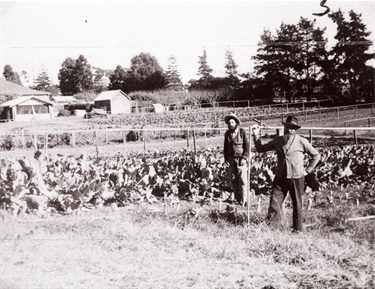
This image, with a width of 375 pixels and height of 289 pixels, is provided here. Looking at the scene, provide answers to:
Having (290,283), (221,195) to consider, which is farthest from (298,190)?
A: (221,195)

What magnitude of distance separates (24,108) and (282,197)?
122 ft

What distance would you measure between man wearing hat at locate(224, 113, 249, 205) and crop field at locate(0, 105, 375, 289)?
0.37 meters

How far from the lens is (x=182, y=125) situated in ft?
84.6

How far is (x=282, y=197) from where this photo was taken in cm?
545

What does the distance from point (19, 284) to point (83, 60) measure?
1505 centimetres

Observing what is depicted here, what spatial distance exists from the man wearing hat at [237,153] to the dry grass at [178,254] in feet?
4.13

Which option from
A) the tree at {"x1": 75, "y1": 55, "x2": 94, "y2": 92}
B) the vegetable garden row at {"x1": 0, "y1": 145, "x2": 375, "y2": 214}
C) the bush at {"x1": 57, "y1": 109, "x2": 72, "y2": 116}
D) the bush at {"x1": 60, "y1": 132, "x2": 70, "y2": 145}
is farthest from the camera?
the bush at {"x1": 57, "y1": 109, "x2": 72, "y2": 116}

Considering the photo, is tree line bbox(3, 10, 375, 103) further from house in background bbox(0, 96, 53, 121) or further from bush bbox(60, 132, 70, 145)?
house in background bbox(0, 96, 53, 121)

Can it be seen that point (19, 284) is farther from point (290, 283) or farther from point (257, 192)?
point (257, 192)

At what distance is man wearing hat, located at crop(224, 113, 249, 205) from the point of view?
22.6 feet

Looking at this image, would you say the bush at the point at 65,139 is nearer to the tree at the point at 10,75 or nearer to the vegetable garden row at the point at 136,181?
the vegetable garden row at the point at 136,181

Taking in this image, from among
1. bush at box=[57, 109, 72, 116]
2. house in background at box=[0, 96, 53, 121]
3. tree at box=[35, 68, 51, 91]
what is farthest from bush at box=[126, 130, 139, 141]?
tree at box=[35, 68, 51, 91]

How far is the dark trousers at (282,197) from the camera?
17.4 feet

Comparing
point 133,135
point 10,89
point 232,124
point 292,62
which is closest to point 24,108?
point 10,89
